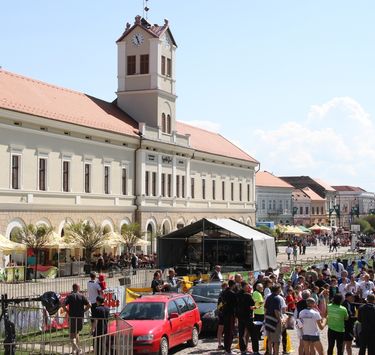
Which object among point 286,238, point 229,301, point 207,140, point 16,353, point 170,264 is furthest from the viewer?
point 286,238

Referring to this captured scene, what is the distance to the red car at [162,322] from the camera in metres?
16.1

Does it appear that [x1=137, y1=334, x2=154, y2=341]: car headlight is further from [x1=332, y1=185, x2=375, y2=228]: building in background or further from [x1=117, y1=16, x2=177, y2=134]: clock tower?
[x1=332, y1=185, x2=375, y2=228]: building in background

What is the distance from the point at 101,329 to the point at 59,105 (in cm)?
3021

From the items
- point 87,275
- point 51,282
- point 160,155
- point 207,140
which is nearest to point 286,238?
point 207,140

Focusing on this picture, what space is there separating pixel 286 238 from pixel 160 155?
35369 millimetres

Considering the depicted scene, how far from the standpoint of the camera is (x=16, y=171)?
38.2 metres

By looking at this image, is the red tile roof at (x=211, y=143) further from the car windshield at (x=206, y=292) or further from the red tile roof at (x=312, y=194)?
the red tile roof at (x=312, y=194)

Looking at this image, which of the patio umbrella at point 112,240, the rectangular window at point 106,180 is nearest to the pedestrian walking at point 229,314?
the patio umbrella at point 112,240

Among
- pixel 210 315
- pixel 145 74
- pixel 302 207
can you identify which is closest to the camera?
pixel 210 315

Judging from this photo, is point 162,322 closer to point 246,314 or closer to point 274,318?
point 246,314

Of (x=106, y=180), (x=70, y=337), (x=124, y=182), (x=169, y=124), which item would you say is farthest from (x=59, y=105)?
(x=70, y=337)

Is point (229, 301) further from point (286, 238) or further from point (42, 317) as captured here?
point (286, 238)

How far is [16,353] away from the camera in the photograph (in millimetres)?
15047

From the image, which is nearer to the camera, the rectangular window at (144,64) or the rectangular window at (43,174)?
the rectangular window at (43,174)
